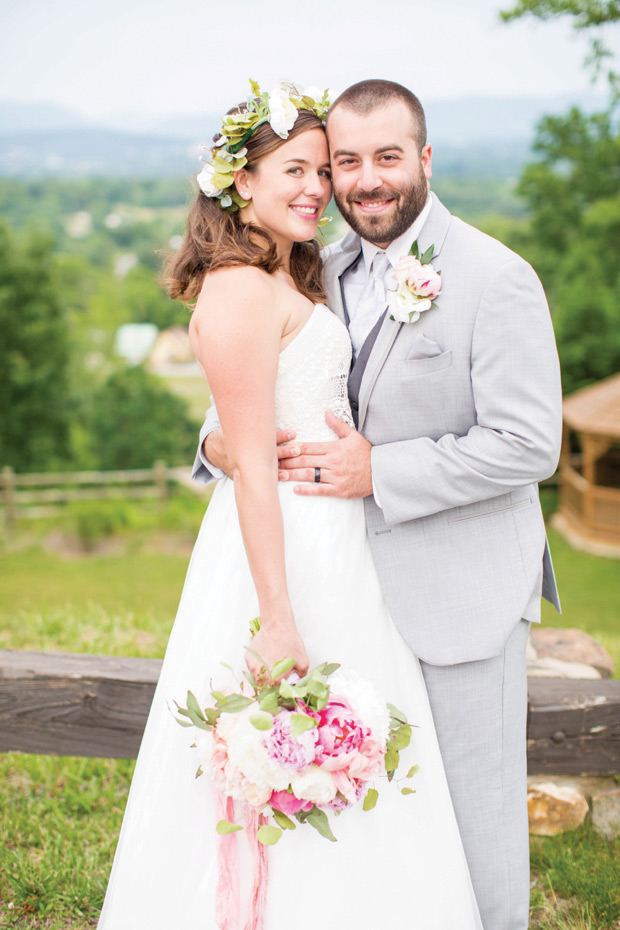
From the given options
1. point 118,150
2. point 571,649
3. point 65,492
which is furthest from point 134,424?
point 118,150

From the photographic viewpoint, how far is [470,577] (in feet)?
7.60

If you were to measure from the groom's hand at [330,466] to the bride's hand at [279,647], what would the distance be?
1.27ft

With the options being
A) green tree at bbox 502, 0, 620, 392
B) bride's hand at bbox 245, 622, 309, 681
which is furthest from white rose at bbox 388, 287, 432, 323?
green tree at bbox 502, 0, 620, 392

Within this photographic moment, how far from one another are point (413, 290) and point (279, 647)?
3.30ft

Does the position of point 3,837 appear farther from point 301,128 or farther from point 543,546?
point 301,128

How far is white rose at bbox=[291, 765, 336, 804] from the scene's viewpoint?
1.84m

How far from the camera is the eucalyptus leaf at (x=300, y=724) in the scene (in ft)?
5.98

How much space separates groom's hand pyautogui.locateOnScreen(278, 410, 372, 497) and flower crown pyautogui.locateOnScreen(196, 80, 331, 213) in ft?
2.40

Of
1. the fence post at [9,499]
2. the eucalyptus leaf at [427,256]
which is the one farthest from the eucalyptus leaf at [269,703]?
the fence post at [9,499]

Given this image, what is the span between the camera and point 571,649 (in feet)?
11.8

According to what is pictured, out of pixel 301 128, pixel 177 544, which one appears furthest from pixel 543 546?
pixel 177 544

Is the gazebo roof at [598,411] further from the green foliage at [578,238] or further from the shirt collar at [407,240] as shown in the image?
the shirt collar at [407,240]

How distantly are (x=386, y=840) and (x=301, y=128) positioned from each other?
1.93 meters

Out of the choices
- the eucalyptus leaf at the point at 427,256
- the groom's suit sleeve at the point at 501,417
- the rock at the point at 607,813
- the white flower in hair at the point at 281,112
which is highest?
the white flower in hair at the point at 281,112
